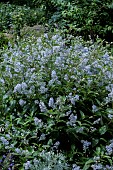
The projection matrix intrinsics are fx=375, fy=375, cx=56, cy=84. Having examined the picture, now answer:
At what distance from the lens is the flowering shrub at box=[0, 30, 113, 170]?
2539mm

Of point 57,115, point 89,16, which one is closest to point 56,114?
point 57,115

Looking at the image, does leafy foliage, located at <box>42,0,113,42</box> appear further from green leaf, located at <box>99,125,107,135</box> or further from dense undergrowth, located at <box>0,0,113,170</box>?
green leaf, located at <box>99,125,107,135</box>

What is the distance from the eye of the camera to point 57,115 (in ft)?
8.45

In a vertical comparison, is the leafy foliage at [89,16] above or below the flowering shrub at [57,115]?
above

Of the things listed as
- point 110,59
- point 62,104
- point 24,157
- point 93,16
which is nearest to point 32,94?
point 62,104

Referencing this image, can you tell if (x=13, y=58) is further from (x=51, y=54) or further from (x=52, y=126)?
(x=52, y=126)

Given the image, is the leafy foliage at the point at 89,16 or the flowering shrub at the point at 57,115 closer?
the flowering shrub at the point at 57,115

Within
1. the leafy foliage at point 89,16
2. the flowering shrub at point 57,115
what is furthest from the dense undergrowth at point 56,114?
the leafy foliage at point 89,16

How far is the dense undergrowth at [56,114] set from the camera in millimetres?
2539

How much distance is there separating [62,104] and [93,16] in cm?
424

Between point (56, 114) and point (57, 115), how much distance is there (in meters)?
0.06

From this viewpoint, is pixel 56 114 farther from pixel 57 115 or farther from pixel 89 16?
pixel 89 16

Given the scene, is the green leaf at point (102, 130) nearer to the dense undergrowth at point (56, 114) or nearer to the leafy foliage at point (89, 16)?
the dense undergrowth at point (56, 114)

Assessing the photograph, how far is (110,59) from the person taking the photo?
3312 mm
